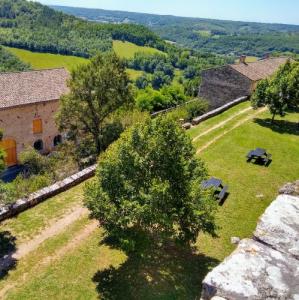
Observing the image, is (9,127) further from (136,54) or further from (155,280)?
(136,54)

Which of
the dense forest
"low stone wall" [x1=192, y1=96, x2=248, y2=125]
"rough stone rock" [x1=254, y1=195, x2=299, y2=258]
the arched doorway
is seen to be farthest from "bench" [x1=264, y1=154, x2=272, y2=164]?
the dense forest

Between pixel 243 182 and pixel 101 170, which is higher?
pixel 101 170

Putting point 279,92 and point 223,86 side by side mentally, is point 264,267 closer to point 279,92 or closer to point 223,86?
point 279,92

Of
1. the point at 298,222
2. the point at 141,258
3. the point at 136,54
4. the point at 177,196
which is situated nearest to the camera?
the point at 298,222

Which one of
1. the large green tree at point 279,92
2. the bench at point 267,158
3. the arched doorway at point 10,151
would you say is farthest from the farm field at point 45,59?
the bench at point 267,158

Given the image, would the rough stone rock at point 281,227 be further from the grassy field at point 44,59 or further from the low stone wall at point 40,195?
the grassy field at point 44,59

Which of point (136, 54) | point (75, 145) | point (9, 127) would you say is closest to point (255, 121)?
point (75, 145)
